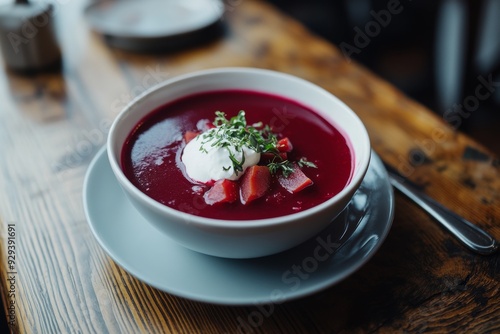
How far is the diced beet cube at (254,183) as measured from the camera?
4.37 ft

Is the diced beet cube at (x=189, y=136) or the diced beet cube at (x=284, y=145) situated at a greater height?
the diced beet cube at (x=284, y=145)

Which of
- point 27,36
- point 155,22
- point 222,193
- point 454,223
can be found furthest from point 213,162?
point 155,22

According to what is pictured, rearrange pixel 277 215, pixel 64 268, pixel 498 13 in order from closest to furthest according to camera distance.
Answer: pixel 277 215 → pixel 64 268 → pixel 498 13

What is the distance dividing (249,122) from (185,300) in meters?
0.60

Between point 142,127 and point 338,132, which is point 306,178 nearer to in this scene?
point 338,132

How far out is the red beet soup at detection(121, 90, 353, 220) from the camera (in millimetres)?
1327

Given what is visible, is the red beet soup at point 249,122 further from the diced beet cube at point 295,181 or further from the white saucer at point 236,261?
the white saucer at point 236,261

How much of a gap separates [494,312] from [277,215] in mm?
590

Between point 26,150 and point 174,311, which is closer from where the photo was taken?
point 174,311

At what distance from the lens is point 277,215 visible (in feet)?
4.27

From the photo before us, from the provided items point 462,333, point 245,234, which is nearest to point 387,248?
point 462,333

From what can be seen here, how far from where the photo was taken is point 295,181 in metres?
1.38

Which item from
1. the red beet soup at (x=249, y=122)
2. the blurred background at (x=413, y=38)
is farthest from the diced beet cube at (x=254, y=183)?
the blurred background at (x=413, y=38)

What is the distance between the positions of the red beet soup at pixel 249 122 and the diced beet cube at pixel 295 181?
0.01m
